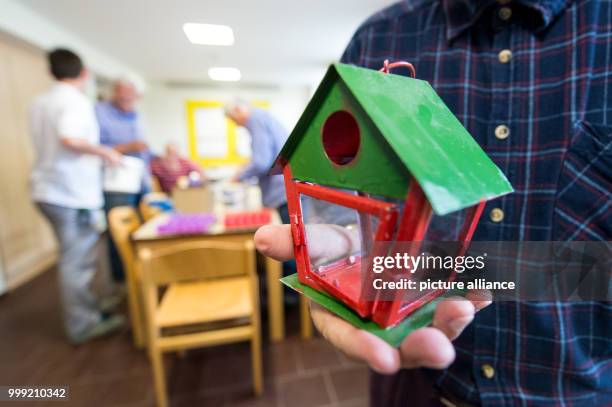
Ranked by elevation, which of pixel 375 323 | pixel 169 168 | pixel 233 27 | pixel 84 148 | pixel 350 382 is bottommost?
pixel 350 382

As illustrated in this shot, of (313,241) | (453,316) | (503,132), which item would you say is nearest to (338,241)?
(313,241)

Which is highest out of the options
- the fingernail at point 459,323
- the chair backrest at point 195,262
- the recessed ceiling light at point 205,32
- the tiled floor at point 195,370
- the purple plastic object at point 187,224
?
the recessed ceiling light at point 205,32

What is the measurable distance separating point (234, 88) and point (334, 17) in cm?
22

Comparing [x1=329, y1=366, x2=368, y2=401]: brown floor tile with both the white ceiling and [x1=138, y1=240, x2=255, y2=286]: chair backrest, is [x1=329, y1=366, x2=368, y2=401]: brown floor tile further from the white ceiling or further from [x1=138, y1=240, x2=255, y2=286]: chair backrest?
the white ceiling

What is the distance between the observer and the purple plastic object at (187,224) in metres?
1.15

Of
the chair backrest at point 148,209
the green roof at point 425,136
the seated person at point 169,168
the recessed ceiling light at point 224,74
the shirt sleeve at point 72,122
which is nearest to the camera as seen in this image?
the green roof at point 425,136

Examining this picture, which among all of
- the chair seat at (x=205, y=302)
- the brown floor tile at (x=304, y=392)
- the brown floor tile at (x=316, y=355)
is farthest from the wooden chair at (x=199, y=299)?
the brown floor tile at (x=316, y=355)

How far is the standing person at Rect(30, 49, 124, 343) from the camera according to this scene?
3.65ft

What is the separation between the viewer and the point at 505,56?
350 millimetres

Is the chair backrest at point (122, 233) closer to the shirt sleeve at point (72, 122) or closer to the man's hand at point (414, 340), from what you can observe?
the shirt sleeve at point (72, 122)

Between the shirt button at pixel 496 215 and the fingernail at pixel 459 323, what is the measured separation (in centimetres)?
20

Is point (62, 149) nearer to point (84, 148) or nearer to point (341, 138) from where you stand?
point (84, 148)

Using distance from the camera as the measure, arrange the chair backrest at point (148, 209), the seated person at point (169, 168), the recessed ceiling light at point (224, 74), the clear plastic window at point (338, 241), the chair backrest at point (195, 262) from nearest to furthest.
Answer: the clear plastic window at point (338, 241)
the recessed ceiling light at point (224, 74)
the chair backrest at point (195, 262)
the chair backrest at point (148, 209)
the seated person at point (169, 168)

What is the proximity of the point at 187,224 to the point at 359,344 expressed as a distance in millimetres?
1129
